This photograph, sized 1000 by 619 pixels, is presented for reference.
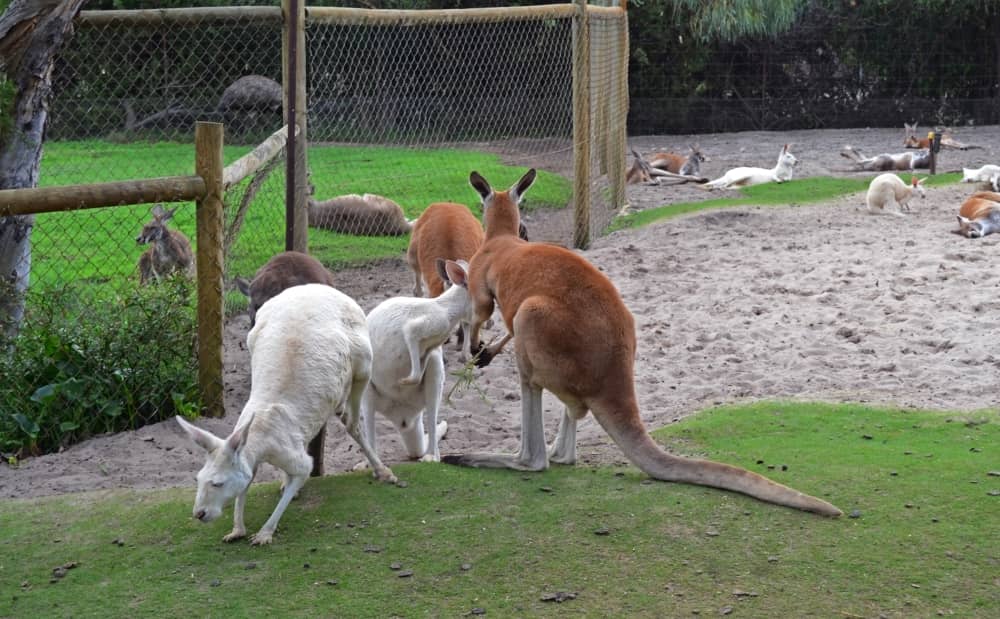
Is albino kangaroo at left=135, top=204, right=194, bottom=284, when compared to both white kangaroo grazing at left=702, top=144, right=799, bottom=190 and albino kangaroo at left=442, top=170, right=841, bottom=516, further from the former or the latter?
white kangaroo grazing at left=702, top=144, right=799, bottom=190

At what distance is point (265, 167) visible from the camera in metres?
6.32

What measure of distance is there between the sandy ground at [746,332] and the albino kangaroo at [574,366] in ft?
1.38

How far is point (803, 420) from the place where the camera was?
5.30 m

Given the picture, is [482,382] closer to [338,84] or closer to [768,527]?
[768,527]

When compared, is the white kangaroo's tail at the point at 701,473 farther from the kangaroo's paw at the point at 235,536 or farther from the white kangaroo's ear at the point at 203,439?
the white kangaroo's ear at the point at 203,439

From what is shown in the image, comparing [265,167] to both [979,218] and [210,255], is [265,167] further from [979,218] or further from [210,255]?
[979,218]

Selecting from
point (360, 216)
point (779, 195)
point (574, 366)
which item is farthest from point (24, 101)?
point (779, 195)

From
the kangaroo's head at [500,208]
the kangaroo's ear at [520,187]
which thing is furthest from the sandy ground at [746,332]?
the kangaroo's ear at [520,187]

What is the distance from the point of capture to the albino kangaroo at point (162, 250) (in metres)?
8.63

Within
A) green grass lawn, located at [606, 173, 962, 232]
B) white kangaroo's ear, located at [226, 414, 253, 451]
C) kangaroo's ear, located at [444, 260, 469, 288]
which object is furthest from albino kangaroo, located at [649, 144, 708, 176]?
white kangaroo's ear, located at [226, 414, 253, 451]

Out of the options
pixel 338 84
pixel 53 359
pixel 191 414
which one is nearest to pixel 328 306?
pixel 191 414

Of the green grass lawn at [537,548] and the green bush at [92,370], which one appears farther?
the green bush at [92,370]

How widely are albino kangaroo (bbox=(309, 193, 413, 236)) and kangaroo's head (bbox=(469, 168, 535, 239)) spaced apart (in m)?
5.54

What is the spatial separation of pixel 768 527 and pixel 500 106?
1038cm
